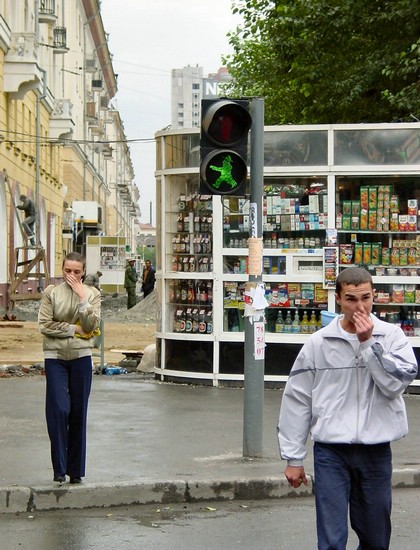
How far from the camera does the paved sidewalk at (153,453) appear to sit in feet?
28.8

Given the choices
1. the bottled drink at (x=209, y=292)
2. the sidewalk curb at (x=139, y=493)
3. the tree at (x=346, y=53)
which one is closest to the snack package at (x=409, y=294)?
the bottled drink at (x=209, y=292)

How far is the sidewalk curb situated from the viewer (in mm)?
8570

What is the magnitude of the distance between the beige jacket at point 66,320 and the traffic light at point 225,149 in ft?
5.42

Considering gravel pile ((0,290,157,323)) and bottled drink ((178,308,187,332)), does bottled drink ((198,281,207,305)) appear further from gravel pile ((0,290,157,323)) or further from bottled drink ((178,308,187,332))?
gravel pile ((0,290,157,323))

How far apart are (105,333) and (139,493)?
1881 centimetres

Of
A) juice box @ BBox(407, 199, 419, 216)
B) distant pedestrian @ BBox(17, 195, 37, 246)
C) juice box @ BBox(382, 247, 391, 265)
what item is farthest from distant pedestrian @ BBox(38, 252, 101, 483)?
distant pedestrian @ BBox(17, 195, 37, 246)

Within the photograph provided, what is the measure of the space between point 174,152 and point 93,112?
61111 mm

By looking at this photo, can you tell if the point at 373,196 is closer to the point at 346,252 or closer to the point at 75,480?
the point at 346,252

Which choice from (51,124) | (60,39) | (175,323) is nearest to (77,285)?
(175,323)

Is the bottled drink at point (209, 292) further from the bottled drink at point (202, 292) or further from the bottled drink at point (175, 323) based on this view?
the bottled drink at point (175, 323)

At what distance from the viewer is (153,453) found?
33.9 feet

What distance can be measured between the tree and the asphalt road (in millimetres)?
15586

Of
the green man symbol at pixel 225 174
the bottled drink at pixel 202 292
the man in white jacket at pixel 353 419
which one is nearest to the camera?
the man in white jacket at pixel 353 419

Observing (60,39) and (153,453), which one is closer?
(153,453)
